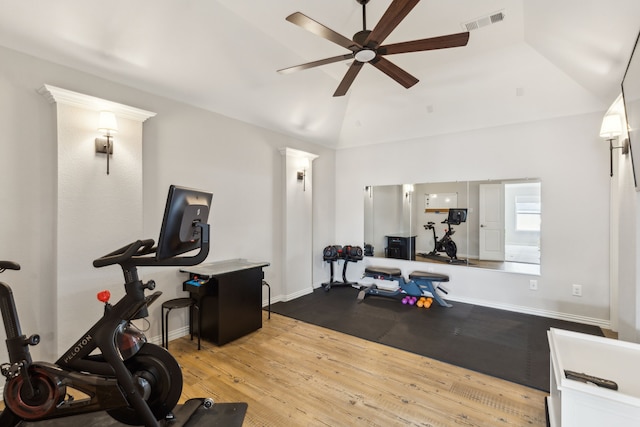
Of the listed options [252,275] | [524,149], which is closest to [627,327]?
[524,149]

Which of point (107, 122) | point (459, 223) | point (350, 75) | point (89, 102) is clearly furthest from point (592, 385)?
point (89, 102)

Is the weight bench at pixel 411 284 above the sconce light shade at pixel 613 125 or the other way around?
the other way around

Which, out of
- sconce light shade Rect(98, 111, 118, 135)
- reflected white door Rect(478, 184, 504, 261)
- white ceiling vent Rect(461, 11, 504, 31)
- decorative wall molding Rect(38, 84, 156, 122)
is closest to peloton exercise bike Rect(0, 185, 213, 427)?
sconce light shade Rect(98, 111, 118, 135)

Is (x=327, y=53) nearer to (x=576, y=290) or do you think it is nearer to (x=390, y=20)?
(x=390, y=20)

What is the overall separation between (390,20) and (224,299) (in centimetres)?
304

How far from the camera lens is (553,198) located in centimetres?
407

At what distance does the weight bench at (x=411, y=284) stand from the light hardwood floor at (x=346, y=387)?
1.72m

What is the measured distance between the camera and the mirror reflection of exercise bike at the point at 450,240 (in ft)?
15.7

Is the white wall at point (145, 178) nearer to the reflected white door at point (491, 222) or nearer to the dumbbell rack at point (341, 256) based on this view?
the dumbbell rack at point (341, 256)

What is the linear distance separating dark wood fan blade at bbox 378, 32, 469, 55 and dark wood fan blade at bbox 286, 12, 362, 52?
0.26 metres

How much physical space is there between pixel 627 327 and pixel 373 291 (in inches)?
127

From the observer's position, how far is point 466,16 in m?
2.80

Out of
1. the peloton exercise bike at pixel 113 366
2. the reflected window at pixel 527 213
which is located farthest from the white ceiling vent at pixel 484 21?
the peloton exercise bike at pixel 113 366

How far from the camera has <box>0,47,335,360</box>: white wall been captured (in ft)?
7.97
